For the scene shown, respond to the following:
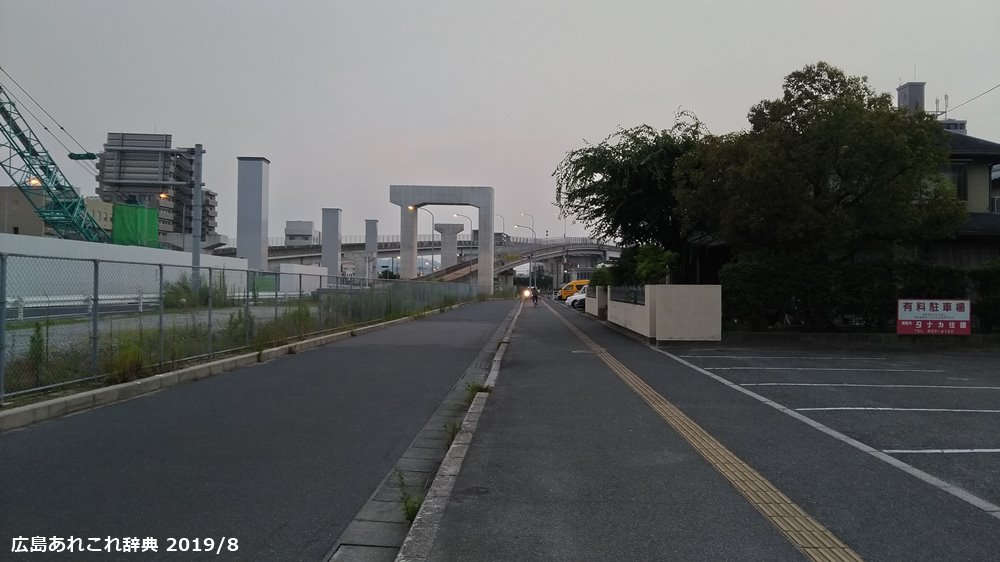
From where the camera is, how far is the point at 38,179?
53.1m

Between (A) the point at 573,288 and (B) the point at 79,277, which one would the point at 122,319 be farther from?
(A) the point at 573,288

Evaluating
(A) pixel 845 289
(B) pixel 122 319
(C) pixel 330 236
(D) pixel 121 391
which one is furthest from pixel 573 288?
(D) pixel 121 391

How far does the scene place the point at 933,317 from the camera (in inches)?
738

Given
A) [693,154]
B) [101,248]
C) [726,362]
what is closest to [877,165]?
[693,154]

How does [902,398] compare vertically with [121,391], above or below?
below

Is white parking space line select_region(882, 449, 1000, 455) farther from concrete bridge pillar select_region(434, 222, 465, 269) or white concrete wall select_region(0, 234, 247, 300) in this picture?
concrete bridge pillar select_region(434, 222, 465, 269)

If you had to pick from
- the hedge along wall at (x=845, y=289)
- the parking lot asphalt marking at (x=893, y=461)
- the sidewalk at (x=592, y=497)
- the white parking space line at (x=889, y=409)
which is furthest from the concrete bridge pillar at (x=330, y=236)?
the white parking space line at (x=889, y=409)

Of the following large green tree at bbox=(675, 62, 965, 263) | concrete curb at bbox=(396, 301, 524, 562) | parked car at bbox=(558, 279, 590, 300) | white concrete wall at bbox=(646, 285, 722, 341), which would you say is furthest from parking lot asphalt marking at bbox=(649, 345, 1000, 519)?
parked car at bbox=(558, 279, 590, 300)

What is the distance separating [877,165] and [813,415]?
36.8ft

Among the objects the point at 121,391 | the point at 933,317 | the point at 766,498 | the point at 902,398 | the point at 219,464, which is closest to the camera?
the point at 766,498

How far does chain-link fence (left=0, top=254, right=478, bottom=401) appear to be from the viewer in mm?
8781

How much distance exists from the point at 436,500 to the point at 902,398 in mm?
8215

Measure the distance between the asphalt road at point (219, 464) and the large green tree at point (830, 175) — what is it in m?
11.2

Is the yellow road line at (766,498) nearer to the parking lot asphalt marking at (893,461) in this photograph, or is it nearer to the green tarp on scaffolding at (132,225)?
the parking lot asphalt marking at (893,461)
